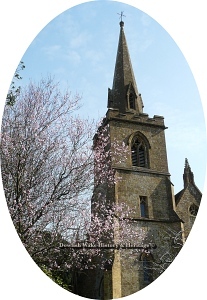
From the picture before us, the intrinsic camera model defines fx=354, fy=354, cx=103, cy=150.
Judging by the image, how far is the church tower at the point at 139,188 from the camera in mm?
15578

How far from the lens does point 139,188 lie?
715 inches

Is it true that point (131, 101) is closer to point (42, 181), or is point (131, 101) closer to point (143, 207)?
point (143, 207)

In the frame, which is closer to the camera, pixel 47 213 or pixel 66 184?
pixel 47 213

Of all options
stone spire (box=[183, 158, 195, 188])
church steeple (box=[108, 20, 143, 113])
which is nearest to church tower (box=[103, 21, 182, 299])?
church steeple (box=[108, 20, 143, 113])

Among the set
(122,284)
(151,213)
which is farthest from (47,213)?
(151,213)

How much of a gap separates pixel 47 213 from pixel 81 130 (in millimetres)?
2710

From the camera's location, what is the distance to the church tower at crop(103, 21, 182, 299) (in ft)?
51.1

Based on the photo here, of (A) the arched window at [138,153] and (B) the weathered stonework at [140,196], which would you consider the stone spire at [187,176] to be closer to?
(B) the weathered stonework at [140,196]

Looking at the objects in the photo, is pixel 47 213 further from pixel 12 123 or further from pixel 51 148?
pixel 12 123

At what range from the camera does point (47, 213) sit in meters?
8.18

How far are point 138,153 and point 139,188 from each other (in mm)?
2195

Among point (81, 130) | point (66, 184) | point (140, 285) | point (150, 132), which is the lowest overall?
point (140, 285)

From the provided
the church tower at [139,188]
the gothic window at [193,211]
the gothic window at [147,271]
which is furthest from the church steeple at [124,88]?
the gothic window at [147,271]

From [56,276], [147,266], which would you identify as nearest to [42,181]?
[56,276]
